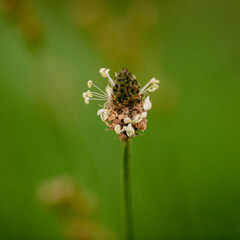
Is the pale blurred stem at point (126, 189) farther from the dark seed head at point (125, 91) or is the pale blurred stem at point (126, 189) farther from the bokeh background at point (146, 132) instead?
the bokeh background at point (146, 132)

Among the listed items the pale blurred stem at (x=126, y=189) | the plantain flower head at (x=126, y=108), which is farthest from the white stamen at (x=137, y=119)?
the pale blurred stem at (x=126, y=189)

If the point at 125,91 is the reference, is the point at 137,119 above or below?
below

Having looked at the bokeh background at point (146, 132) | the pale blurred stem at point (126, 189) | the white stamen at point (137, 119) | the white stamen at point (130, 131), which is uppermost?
the bokeh background at point (146, 132)

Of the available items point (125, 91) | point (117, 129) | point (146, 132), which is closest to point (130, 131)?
point (117, 129)

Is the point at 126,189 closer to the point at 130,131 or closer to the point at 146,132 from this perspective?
the point at 130,131

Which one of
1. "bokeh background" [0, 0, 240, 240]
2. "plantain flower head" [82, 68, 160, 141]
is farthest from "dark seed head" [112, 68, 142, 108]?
"bokeh background" [0, 0, 240, 240]

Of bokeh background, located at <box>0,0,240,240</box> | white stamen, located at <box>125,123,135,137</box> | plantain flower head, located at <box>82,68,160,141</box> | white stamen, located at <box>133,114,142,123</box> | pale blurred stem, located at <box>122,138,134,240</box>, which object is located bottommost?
pale blurred stem, located at <box>122,138,134,240</box>

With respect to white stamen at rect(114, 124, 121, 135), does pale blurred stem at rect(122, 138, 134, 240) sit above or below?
below

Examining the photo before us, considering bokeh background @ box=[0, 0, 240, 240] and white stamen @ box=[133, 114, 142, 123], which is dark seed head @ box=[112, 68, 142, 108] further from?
bokeh background @ box=[0, 0, 240, 240]

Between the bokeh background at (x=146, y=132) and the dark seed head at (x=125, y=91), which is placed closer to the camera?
the dark seed head at (x=125, y=91)

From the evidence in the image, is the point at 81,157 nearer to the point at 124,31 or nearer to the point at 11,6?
the point at 124,31
